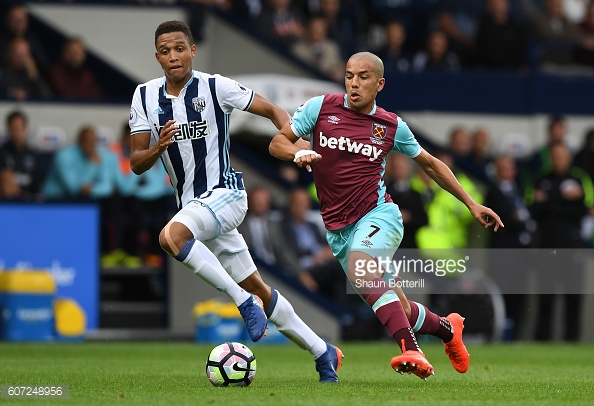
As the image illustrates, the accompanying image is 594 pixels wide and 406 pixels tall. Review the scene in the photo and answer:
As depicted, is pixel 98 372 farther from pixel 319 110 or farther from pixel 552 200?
pixel 552 200

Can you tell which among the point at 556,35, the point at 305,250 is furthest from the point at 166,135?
the point at 556,35

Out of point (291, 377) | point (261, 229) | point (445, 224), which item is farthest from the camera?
point (445, 224)

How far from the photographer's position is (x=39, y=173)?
15.5 metres

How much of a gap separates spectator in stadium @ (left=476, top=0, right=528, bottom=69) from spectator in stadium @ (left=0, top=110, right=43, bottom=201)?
24.5 feet

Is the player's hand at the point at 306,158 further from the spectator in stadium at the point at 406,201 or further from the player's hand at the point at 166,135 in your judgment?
the spectator in stadium at the point at 406,201

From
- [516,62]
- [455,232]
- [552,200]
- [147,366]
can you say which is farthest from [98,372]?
[516,62]

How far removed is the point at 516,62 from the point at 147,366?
35.4 feet

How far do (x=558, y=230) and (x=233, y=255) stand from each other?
7776 mm

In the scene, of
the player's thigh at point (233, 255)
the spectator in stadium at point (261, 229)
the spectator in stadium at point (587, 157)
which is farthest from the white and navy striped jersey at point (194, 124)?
the spectator in stadium at point (587, 157)

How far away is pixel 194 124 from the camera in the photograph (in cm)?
881

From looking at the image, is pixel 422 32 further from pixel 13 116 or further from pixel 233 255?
pixel 233 255

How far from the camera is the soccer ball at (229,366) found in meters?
8.23

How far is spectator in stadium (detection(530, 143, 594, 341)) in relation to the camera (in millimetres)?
15641

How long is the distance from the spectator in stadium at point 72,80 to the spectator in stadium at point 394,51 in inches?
171
